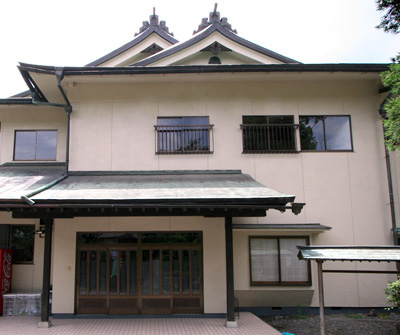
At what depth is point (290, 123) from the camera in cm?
1097

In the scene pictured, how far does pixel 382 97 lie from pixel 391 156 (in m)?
1.98

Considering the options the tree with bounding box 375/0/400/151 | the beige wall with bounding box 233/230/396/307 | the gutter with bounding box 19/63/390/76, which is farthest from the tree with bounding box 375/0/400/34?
the beige wall with bounding box 233/230/396/307

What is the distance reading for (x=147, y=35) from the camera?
14148 mm

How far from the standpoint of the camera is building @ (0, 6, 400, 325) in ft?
32.1

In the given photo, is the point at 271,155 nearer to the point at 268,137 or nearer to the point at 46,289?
the point at 268,137

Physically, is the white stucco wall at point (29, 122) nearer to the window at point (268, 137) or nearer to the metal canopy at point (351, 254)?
the window at point (268, 137)

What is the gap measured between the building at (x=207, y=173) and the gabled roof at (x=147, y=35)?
303cm

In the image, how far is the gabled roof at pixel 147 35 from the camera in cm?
1359

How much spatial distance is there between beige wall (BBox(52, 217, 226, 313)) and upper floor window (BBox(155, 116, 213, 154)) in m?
2.28

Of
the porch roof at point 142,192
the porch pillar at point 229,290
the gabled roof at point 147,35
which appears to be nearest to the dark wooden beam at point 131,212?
the porch roof at point 142,192

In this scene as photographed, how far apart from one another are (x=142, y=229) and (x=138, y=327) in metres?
2.72

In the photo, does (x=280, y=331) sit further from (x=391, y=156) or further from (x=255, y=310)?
(x=391, y=156)

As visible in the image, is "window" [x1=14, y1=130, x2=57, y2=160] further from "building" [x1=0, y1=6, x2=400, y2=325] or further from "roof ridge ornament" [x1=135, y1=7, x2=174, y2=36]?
"roof ridge ornament" [x1=135, y1=7, x2=174, y2=36]

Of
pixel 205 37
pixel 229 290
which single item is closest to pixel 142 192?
pixel 229 290
